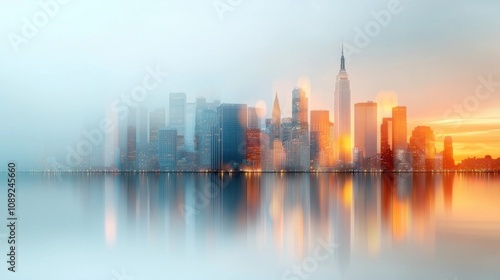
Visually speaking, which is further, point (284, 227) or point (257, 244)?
point (284, 227)

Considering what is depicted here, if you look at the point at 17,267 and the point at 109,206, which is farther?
the point at 109,206

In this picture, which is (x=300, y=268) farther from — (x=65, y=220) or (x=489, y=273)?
(x=65, y=220)

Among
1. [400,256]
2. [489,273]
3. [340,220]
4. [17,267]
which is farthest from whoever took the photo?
[340,220]

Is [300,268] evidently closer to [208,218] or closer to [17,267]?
[17,267]

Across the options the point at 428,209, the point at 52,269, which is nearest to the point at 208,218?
the point at 52,269

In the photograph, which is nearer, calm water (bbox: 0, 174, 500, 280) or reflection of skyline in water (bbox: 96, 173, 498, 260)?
calm water (bbox: 0, 174, 500, 280)

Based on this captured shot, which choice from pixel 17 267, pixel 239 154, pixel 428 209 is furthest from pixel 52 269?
pixel 239 154

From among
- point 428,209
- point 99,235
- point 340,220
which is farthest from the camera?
point 428,209

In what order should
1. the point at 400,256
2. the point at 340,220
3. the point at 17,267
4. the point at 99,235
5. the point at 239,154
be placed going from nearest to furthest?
the point at 17,267 < the point at 400,256 < the point at 99,235 < the point at 340,220 < the point at 239,154

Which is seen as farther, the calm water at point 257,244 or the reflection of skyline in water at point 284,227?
the reflection of skyline in water at point 284,227
